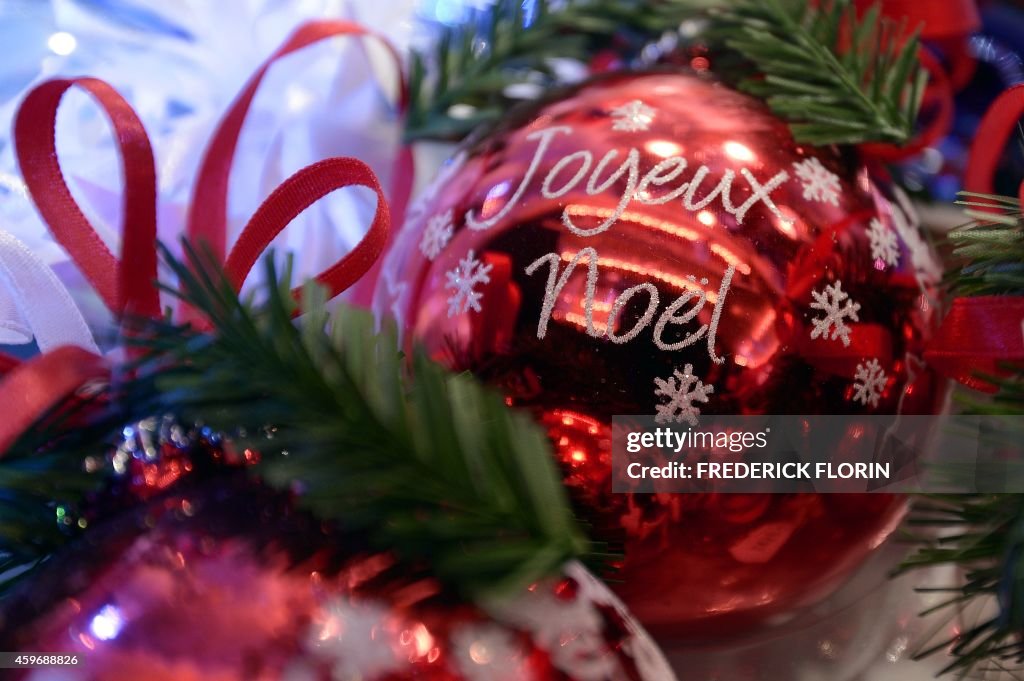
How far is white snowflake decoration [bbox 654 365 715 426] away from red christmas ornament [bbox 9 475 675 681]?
0.12m

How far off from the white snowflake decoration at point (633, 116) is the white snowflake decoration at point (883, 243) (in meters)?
0.14

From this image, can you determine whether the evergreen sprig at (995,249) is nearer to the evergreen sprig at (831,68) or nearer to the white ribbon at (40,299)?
the evergreen sprig at (831,68)

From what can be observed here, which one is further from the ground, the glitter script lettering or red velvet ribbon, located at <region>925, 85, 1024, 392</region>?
the glitter script lettering

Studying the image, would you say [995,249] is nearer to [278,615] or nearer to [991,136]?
[991,136]

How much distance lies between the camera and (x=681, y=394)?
1.53 ft

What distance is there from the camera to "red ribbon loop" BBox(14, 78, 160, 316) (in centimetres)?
49

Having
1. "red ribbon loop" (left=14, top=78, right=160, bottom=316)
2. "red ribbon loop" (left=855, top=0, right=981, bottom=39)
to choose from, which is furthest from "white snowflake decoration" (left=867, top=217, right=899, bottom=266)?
"red ribbon loop" (left=14, top=78, right=160, bottom=316)

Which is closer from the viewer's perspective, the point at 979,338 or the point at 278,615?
the point at 278,615

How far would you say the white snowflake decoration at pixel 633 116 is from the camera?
523 millimetres

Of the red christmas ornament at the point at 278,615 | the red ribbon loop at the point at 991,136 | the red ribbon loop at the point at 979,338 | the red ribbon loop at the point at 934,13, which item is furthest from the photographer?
the red ribbon loop at the point at 934,13

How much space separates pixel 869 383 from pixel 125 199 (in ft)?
1.40

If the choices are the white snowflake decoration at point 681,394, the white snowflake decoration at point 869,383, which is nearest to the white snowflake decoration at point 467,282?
the white snowflake decoration at point 681,394

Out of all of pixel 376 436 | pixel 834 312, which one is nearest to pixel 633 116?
pixel 834 312

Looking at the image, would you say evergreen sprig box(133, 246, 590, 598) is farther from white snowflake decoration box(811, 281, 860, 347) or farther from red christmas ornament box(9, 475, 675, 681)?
white snowflake decoration box(811, 281, 860, 347)
